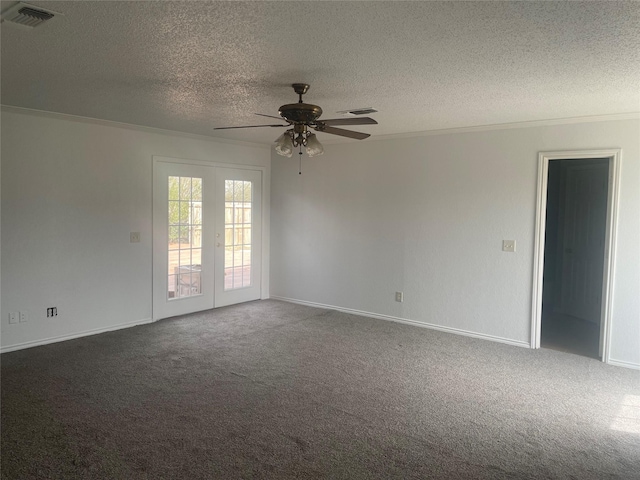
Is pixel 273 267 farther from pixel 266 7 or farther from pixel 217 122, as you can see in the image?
pixel 266 7

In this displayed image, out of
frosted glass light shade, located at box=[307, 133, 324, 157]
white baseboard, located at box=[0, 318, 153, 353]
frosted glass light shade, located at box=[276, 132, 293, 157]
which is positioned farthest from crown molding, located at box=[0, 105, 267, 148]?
frosted glass light shade, located at box=[307, 133, 324, 157]

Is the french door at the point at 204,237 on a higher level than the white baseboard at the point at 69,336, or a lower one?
higher

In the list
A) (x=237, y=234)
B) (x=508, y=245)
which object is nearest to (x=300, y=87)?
(x=508, y=245)

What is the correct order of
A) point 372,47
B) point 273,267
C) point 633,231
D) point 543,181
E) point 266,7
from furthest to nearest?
point 273,267 → point 543,181 → point 633,231 → point 372,47 → point 266,7

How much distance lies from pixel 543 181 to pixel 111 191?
468 centimetres

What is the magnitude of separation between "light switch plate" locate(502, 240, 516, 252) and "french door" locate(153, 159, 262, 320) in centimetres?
351

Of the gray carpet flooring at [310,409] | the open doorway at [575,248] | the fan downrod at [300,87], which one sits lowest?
the gray carpet flooring at [310,409]

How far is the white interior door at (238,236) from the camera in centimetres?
639

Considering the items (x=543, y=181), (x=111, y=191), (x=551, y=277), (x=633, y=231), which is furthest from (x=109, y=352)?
(x=551, y=277)

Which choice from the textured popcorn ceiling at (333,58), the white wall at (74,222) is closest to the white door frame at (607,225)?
the textured popcorn ceiling at (333,58)

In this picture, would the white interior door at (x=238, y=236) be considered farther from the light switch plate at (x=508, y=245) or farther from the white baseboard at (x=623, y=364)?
the white baseboard at (x=623, y=364)

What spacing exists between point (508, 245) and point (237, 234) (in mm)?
3635

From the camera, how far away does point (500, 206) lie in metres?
5.01

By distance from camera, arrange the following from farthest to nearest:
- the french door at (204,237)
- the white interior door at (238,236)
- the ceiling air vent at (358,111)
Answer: the white interior door at (238,236) → the french door at (204,237) → the ceiling air vent at (358,111)
